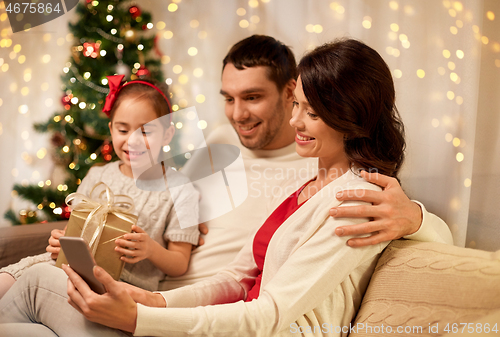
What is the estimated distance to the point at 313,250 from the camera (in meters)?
0.85

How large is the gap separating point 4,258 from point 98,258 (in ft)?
2.56

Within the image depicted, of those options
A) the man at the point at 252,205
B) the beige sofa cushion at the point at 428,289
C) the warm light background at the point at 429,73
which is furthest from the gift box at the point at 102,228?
the warm light background at the point at 429,73

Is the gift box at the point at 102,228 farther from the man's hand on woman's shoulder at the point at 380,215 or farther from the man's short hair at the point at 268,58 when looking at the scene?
the man's short hair at the point at 268,58

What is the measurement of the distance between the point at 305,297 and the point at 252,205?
0.71 meters

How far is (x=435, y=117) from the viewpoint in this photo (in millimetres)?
1252

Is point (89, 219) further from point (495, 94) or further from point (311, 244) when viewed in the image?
point (495, 94)

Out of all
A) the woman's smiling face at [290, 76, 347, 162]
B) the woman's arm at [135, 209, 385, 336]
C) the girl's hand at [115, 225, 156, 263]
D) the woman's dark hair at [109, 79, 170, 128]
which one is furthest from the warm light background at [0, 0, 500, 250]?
the girl's hand at [115, 225, 156, 263]

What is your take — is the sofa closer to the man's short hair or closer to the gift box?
the gift box

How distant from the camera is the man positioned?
0.85 m

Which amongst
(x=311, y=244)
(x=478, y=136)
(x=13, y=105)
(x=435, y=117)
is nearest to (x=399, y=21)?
(x=435, y=117)

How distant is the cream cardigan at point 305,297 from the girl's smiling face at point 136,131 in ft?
2.54

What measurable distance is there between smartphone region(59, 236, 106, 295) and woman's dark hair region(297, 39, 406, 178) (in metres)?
0.68

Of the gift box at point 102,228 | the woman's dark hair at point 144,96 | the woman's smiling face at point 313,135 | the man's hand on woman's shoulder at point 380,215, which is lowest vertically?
the gift box at point 102,228

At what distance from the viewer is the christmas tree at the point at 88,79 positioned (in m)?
2.12
